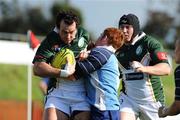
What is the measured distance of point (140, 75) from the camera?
1114 centimetres

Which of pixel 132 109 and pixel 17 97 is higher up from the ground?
pixel 132 109

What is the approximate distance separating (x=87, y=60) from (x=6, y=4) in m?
56.4

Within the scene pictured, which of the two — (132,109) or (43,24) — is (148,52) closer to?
(132,109)

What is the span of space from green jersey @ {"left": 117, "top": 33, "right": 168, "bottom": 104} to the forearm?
6.53 ft

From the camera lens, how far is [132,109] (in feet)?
37.2

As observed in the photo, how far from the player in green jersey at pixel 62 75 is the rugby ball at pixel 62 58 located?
0.30 ft

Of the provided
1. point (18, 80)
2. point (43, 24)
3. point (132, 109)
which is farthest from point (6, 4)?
point (132, 109)

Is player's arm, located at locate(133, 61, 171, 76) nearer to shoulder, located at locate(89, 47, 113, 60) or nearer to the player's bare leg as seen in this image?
shoulder, located at locate(89, 47, 113, 60)

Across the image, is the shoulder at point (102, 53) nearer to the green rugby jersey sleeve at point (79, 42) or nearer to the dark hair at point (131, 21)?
the green rugby jersey sleeve at point (79, 42)

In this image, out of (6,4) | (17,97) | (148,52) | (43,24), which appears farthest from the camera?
(6,4)

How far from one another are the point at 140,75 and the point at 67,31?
2053mm

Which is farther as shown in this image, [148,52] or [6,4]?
[6,4]

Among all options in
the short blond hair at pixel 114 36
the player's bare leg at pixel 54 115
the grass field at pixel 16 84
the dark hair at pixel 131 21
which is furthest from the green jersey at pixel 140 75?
A: the grass field at pixel 16 84

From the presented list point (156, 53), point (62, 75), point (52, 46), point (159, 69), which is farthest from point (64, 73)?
point (156, 53)
